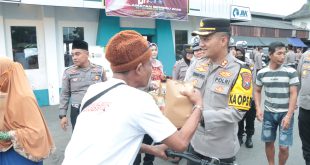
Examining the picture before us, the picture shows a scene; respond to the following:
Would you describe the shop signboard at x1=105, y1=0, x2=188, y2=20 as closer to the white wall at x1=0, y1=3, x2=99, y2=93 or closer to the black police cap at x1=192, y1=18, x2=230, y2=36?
the white wall at x1=0, y1=3, x2=99, y2=93

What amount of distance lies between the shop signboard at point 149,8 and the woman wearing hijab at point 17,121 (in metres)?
7.65

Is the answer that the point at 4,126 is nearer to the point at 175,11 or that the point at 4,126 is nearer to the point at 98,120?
the point at 98,120

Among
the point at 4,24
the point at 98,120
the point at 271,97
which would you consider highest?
the point at 4,24

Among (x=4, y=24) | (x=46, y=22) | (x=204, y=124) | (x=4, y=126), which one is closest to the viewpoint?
(x=204, y=124)

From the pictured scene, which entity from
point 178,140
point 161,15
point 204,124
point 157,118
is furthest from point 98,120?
point 161,15

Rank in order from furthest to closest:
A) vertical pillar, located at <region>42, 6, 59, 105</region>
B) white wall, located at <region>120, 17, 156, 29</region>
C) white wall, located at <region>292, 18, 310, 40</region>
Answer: white wall, located at <region>292, 18, 310, 40</region>, white wall, located at <region>120, 17, 156, 29</region>, vertical pillar, located at <region>42, 6, 59, 105</region>

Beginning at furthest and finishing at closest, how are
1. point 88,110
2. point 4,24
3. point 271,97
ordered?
point 4,24 → point 271,97 → point 88,110

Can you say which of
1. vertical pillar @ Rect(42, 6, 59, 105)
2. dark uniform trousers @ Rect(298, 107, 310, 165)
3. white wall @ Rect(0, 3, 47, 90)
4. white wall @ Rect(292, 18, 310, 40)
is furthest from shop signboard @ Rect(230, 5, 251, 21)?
white wall @ Rect(292, 18, 310, 40)

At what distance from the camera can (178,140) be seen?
63.1 inches

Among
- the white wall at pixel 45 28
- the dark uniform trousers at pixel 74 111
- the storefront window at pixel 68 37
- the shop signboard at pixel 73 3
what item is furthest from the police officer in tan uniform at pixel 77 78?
the storefront window at pixel 68 37

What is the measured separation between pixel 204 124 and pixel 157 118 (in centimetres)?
80

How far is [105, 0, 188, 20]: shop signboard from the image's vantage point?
10125 millimetres

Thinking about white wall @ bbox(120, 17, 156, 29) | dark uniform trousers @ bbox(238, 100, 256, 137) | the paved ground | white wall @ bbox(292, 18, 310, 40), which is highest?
white wall @ bbox(292, 18, 310, 40)

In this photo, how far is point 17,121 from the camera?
2635 millimetres
